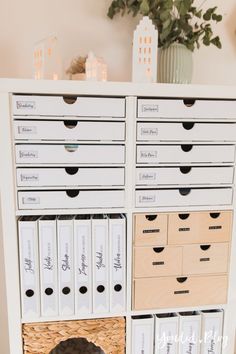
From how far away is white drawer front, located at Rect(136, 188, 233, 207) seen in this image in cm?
82

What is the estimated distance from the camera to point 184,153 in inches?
32.0

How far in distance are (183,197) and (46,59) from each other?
58 cm

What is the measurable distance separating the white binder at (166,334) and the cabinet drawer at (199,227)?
0.84 ft

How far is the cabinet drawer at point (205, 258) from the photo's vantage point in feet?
2.82

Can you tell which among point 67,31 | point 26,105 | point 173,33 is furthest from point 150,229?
point 67,31

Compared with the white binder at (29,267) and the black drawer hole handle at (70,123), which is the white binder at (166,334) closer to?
the white binder at (29,267)

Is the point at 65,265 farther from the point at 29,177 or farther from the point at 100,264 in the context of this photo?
the point at 29,177

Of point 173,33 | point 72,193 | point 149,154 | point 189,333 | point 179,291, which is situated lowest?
point 189,333

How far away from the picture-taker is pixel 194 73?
109cm

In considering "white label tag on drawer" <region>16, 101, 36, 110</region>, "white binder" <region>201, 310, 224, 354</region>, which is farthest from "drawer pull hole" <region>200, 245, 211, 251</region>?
"white label tag on drawer" <region>16, 101, 36, 110</region>

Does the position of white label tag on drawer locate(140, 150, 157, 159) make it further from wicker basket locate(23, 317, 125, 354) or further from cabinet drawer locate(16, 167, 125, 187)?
wicker basket locate(23, 317, 125, 354)

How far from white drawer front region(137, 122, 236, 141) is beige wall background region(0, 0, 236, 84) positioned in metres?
0.36

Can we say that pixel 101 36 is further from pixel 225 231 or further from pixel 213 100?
pixel 225 231

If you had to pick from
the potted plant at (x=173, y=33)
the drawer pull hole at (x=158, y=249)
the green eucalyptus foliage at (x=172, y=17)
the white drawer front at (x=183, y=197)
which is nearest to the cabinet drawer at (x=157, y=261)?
the drawer pull hole at (x=158, y=249)
